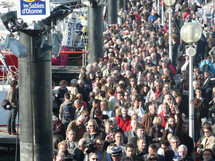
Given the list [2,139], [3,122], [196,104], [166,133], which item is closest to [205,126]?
[166,133]

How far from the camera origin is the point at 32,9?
7.12 metres

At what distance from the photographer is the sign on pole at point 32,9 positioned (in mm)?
7094

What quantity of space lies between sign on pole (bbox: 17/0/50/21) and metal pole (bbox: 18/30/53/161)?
37 cm

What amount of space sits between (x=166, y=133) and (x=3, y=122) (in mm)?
5891

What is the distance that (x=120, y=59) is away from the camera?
16094 millimetres

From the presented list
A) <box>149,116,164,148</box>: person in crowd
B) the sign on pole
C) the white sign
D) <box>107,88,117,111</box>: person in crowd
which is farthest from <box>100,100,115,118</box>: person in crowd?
the white sign

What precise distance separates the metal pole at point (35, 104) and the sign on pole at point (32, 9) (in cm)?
37

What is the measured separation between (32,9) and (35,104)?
1589mm

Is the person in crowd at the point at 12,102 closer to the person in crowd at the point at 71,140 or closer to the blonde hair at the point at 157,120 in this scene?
the person in crowd at the point at 71,140

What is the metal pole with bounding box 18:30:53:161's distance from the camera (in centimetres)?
747

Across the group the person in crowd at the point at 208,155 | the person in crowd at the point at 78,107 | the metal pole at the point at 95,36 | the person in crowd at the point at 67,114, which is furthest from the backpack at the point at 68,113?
the metal pole at the point at 95,36

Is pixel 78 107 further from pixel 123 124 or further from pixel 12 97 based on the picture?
pixel 12 97

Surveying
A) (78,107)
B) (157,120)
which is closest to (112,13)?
(78,107)

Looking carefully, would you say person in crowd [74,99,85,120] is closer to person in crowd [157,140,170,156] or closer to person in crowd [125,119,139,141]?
person in crowd [125,119,139,141]
